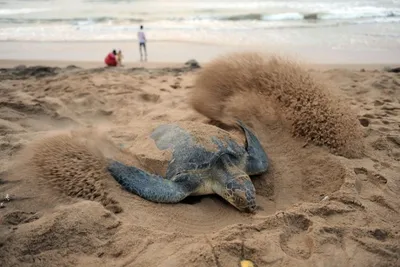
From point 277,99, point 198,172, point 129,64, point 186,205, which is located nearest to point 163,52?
point 129,64

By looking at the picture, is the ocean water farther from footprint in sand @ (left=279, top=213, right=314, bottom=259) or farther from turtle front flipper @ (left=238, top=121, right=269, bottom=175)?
footprint in sand @ (left=279, top=213, right=314, bottom=259)

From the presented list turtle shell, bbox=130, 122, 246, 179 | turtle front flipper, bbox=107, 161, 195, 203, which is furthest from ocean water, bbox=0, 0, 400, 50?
turtle front flipper, bbox=107, 161, 195, 203

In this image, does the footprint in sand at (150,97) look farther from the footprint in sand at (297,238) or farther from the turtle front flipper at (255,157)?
the footprint in sand at (297,238)

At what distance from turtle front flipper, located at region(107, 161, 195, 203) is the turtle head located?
0.28 meters

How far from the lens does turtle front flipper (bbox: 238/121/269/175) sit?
9.09ft

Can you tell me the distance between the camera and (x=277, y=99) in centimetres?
346

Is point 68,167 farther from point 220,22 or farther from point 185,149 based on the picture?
point 220,22

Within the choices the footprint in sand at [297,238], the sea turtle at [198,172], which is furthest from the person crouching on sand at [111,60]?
the footprint in sand at [297,238]

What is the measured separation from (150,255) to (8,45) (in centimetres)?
920

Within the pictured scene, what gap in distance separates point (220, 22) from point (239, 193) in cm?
1100

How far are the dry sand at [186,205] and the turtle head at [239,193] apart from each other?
75 mm

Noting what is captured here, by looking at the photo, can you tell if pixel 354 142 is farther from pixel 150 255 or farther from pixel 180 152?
pixel 150 255

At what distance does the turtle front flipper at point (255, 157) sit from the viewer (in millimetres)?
2771

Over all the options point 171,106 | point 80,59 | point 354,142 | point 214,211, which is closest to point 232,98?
point 171,106
